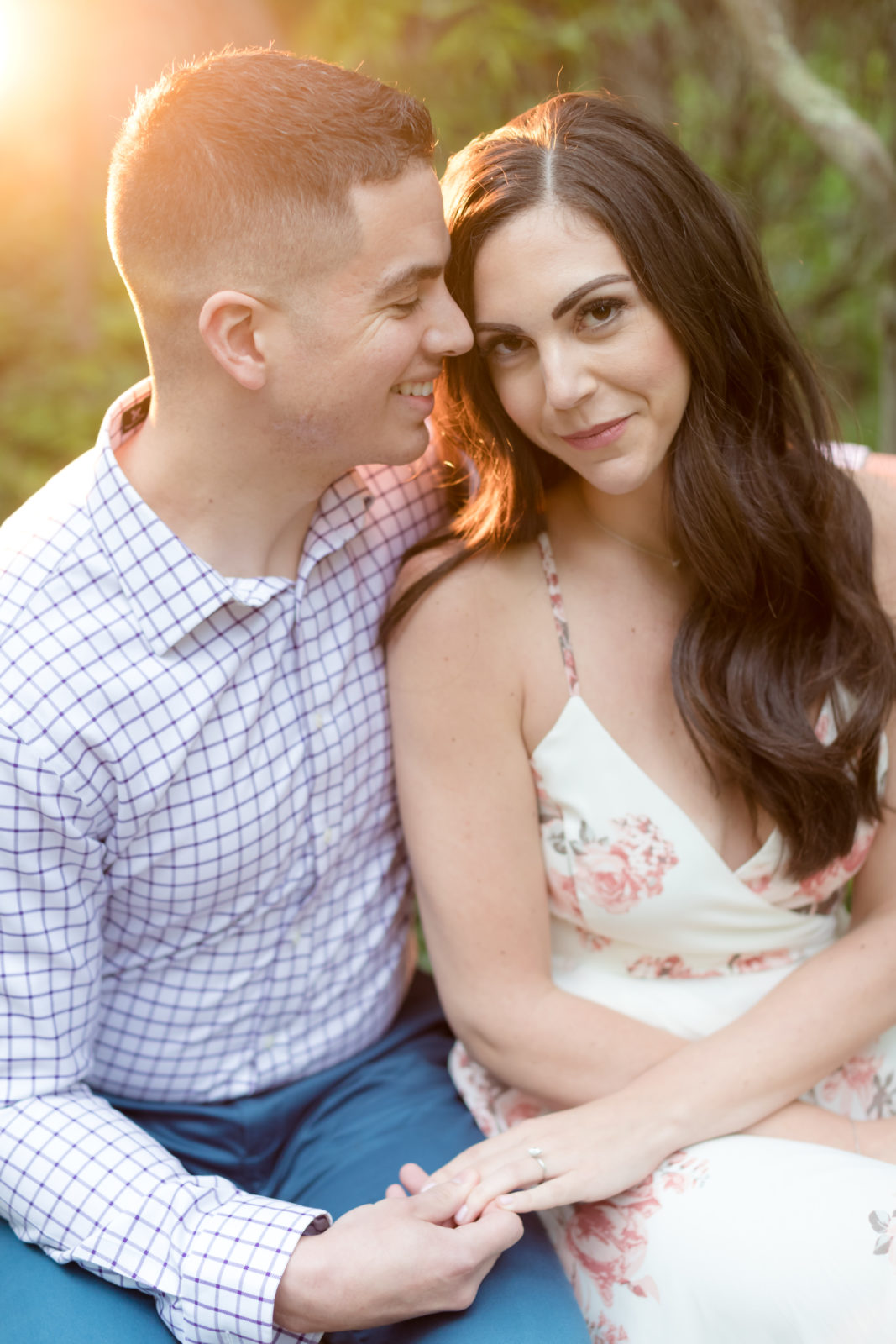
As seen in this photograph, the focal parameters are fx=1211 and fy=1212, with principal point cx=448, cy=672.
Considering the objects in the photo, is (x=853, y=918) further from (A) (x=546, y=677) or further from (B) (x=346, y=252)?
(B) (x=346, y=252)

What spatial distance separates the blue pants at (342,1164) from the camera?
177 centimetres

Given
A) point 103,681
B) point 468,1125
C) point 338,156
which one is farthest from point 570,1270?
point 338,156

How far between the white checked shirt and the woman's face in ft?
1.27

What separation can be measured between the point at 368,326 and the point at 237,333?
20 cm

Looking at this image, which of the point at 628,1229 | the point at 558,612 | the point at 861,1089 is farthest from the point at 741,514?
the point at 628,1229

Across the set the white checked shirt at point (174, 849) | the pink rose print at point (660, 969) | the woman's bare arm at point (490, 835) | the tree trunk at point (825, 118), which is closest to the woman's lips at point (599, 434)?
the woman's bare arm at point (490, 835)

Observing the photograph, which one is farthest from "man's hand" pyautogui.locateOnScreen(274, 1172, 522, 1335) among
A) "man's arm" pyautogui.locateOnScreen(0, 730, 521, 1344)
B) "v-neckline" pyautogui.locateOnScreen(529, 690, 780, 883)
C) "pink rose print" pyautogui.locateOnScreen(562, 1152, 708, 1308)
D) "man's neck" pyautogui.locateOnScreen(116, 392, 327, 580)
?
"man's neck" pyautogui.locateOnScreen(116, 392, 327, 580)

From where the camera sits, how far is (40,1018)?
1869 millimetres

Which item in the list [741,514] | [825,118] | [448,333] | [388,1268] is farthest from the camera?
[825,118]

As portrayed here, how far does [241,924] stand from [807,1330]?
3.51ft

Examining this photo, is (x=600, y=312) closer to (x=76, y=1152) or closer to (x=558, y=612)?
(x=558, y=612)

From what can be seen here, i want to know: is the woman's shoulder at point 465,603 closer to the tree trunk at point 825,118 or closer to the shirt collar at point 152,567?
the shirt collar at point 152,567

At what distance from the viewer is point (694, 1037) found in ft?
6.98

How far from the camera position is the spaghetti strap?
210 cm
